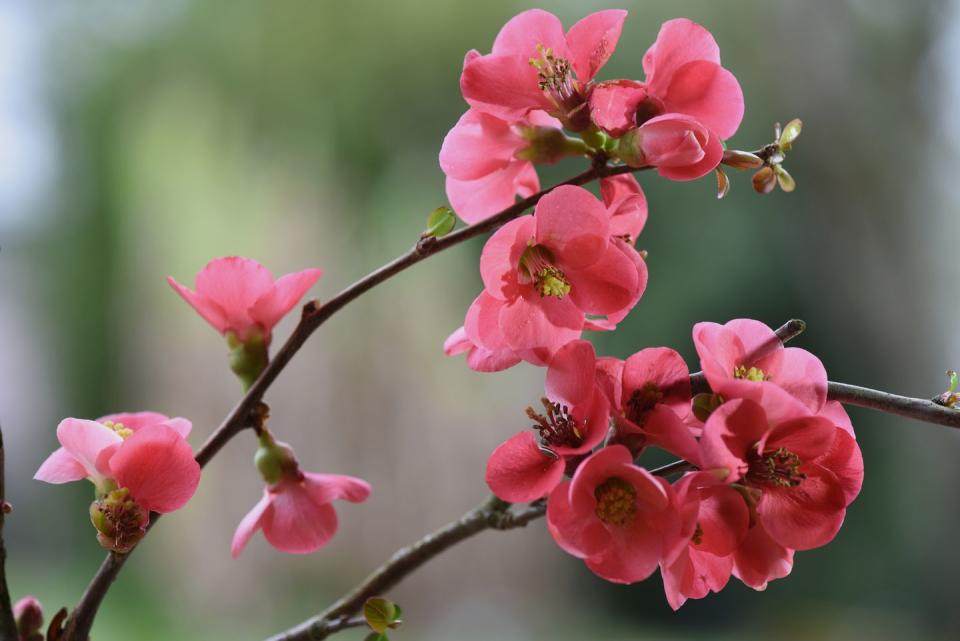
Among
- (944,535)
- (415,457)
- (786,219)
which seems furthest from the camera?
(415,457)

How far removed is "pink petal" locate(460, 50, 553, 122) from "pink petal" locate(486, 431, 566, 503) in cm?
8

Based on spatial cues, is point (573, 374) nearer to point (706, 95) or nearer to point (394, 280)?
point (706, 95)

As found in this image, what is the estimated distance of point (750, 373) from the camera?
197 millimetres

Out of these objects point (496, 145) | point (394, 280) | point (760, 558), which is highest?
point (496, 145)

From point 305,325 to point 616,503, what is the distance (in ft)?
0.34

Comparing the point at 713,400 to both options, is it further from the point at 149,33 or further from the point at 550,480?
the point at 149,33

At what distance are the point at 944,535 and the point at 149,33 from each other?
233 cm

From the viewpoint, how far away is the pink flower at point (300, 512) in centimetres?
26

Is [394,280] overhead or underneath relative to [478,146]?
underneath

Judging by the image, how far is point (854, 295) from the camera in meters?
1.64

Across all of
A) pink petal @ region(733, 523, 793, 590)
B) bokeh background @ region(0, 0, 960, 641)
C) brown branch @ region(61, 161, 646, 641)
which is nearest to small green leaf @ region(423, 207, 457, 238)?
brown branch @ region(61, 161, 646, 641)

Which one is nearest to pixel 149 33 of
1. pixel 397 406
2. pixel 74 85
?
pixel 74 85

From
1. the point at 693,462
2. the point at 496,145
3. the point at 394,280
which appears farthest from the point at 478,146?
the point at 394,280

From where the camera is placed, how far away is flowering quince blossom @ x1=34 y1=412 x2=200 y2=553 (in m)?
0.20
